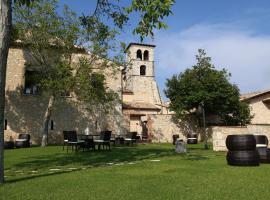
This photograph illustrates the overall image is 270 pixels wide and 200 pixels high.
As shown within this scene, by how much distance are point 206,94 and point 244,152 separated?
20.0 m

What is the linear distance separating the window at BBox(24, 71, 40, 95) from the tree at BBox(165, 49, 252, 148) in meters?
12.1

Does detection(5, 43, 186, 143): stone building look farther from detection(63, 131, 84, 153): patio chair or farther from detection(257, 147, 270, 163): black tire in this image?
detection(257, 147, 270, 163): black tire

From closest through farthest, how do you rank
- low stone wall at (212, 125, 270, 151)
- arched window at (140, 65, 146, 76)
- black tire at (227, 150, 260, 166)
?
black tire at (227, 150, 260, 166) < low stone wall at (212, 125, 270, 151) < arched window at (140, 65, 146, 76)

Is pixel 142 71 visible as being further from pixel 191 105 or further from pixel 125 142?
pixel 125 142

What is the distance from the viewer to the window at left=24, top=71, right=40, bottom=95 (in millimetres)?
26997

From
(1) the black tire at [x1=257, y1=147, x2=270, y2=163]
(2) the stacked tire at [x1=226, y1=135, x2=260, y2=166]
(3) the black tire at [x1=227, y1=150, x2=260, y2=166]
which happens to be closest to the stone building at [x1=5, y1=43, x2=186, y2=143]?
(1) the black tire at [x1=257, y1=147, x2=270, y2=163]

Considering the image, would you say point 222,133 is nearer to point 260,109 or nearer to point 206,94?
point 206,94

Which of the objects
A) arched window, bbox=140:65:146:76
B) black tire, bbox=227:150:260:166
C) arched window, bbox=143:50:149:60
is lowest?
black tire, bbox=227:150:260:166

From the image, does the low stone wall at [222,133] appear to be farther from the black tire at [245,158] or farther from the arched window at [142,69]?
the arched window at [142,69]

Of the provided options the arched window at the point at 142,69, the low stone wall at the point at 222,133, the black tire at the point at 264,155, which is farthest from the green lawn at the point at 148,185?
the arched window at the point at 142,69

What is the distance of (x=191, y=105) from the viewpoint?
3130cm

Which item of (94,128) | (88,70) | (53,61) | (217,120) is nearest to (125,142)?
(94,128)

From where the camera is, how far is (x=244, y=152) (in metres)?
10.4

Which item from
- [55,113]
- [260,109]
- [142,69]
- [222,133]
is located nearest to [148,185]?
[222,133]
